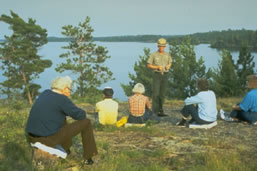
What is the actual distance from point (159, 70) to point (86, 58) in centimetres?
3313

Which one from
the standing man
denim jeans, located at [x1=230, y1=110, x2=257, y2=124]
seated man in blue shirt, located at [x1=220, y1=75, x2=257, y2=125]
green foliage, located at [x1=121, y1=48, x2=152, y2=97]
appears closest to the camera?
seated man in blue shirt, located at [x1=220, y1=75, x2=257, y2=125]

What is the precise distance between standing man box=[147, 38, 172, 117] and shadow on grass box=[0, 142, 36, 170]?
4667mm

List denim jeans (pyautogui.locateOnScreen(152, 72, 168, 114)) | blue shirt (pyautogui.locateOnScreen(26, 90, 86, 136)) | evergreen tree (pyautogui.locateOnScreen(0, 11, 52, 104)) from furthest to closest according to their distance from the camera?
1. evergreen tree (pyautogui.locateOnScreen(0, 11, 52, 104))
2. denim jeans (pyautogui.locateOnScreen(152, 72, 168, 114))
3. blue shirt (pyautogui.locateOnScreen(26, 90, 86, 136))

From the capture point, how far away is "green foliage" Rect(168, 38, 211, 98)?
46.8 m

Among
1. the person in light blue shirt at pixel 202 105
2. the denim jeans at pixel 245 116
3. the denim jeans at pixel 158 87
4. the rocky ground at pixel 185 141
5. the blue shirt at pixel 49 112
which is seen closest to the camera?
the blue shirt at pixel 49 112

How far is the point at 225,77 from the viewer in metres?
38.7

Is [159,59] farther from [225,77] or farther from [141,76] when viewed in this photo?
[141,76]

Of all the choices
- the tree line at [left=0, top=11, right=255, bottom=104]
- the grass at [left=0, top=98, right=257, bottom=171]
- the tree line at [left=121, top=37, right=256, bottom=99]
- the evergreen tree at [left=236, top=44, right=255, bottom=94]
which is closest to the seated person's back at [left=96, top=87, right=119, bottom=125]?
the grass at [left=0, top=98, right=257, bottom=171]

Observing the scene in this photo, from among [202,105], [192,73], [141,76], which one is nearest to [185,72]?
[192,73]

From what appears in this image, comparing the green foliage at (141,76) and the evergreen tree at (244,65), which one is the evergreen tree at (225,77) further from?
the green foliage at (141,76)

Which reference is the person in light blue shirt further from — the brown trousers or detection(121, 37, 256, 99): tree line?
detection(121, 37, 256, 99): tree line

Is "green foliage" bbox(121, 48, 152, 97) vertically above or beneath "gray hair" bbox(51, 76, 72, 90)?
beneath

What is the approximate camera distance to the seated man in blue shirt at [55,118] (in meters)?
4.22

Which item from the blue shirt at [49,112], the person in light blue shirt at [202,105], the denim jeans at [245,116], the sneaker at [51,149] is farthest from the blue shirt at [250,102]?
the sneaker at [51,149]
